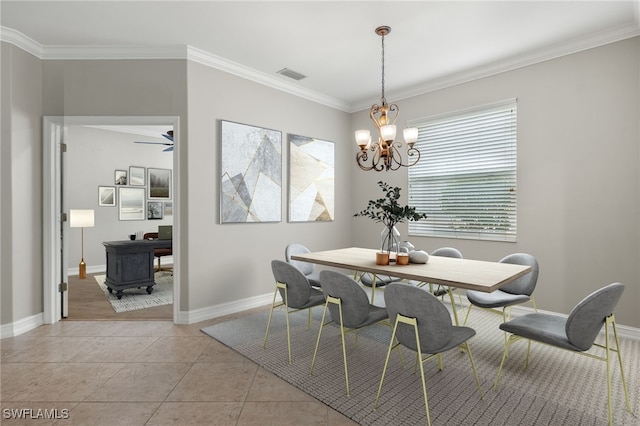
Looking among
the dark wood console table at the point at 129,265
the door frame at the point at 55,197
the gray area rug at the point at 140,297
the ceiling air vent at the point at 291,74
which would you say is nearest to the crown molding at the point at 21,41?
the door frame at the point at 55,197

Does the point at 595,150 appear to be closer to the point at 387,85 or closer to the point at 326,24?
the point at 387,85

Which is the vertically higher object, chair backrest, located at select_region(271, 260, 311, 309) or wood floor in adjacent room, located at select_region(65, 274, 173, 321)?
chair backrest, located at select_region(271, 260, 311, 309)

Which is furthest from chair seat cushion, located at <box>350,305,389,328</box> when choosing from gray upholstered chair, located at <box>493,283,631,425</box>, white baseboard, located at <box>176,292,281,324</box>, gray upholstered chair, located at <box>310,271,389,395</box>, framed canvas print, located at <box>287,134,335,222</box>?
framed canvas print, located at <box>287,134,335,222</box>

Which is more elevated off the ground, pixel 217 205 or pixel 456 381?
pixel 217 205

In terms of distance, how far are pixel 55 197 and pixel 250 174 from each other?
2087 millimetres

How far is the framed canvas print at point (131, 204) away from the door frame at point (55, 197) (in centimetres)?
351

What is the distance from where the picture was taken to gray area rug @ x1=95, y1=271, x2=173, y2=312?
435cm

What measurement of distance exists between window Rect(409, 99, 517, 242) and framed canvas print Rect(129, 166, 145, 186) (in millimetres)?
5683

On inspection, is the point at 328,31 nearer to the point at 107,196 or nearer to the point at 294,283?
the point at 294,283

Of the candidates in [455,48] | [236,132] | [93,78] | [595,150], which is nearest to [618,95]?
[595,150]

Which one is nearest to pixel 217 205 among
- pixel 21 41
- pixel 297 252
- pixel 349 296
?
pixel 297 252

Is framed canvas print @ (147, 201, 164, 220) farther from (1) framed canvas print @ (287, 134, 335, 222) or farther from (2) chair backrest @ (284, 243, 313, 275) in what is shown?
(2) chair backrest @ (284, 243, 313, 275)

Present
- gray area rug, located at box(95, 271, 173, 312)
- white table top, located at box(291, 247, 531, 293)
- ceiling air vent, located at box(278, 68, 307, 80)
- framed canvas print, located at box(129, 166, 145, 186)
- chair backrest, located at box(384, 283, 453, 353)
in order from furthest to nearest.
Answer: framed canvas print, located at box(129, 166, 145, 186)
gray area rug, located at box(95, 271, 173, 312)
ceiling air vent, located at box(278, 68, 307, 80)
white table top, located at box(291, 247, 531, 293)
chair backrest, located at box(384, 283, 453, 353)

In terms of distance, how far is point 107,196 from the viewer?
6.81m
